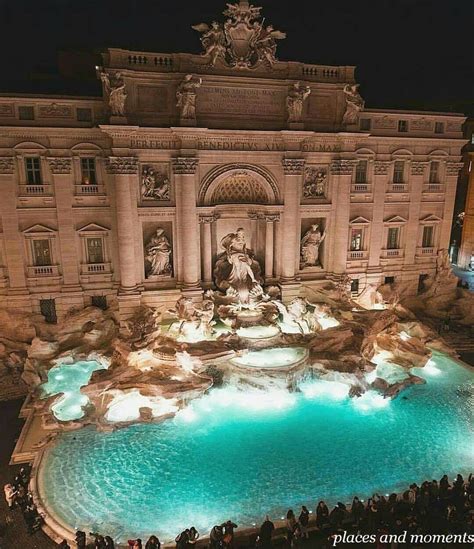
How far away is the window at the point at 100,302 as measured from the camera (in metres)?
24.7

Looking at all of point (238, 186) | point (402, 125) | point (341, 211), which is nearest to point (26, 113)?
point (238, 186)

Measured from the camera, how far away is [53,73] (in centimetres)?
3002

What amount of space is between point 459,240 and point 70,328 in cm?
3631

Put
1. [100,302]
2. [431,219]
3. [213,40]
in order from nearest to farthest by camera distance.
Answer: [213,40] → [100,302] → [431,219]

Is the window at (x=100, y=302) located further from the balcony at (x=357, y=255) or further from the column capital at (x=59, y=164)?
the balcony at (x=357, y=255)

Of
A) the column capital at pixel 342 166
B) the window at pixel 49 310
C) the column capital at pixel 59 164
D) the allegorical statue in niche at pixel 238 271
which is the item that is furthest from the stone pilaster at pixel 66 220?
the column capital at pixel 342 166

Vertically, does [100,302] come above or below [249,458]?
above

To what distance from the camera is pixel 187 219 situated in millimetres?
23797

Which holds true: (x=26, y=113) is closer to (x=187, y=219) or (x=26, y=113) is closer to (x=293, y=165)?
(x=187, y=219)

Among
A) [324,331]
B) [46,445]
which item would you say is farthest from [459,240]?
[46,445]

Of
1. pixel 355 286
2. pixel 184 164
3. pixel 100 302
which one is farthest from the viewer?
pixel 355 286

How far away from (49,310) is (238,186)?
12353 millimetres

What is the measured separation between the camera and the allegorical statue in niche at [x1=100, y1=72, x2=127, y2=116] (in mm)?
21250

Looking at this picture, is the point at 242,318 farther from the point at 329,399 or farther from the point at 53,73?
the point at 53,73
